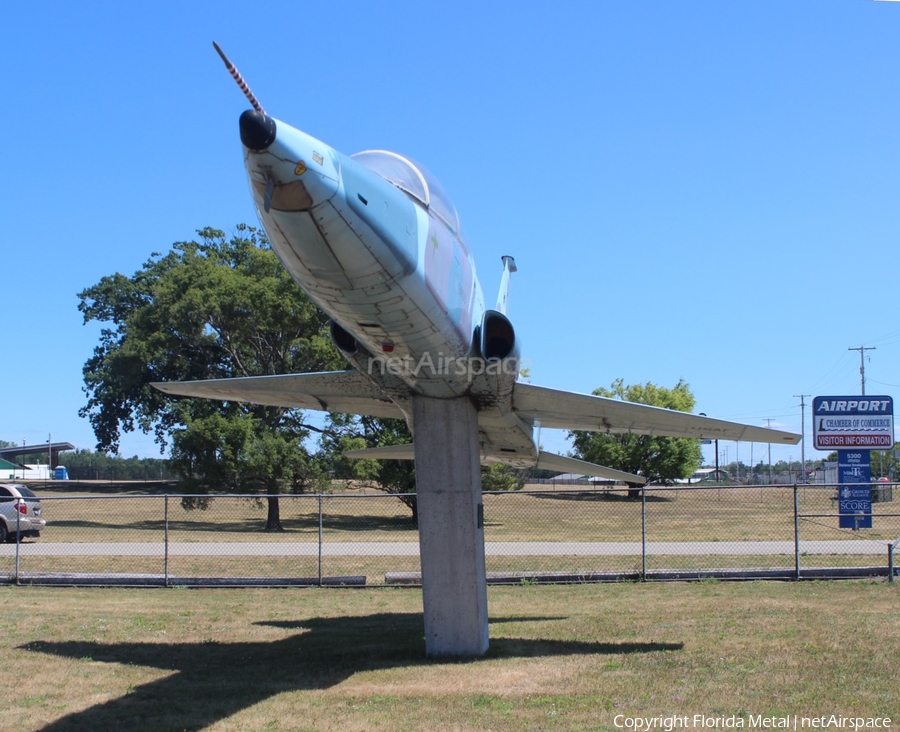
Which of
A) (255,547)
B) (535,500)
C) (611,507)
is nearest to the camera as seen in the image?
(255,547)

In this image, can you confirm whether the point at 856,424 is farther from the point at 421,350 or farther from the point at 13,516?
the point at 13,516

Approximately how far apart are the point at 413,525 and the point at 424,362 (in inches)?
1038

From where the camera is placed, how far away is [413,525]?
1321 inches

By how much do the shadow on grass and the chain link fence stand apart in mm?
3481

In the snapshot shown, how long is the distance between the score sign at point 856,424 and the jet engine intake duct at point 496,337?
63.6 ft

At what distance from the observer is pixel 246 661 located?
29.8 ft

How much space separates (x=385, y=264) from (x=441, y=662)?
14.0ft

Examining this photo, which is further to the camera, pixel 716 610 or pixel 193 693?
pixel 716 610

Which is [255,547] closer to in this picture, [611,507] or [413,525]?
[413,525]

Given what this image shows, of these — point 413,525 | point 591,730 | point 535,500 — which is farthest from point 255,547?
point 535,500

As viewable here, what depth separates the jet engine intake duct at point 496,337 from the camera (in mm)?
8375

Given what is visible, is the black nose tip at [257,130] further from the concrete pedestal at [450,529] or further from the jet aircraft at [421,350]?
the concrete pedestal at [450,529]

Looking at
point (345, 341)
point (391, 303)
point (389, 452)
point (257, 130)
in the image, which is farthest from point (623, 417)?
point (257, 130)

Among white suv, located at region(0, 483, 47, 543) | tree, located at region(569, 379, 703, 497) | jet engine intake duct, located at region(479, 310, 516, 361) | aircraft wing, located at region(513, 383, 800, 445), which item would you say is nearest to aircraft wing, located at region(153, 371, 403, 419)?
jet engine intake duct, located at region(479, 310, 516, 361)
